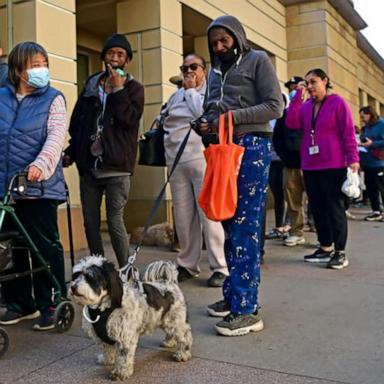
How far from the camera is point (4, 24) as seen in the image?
22.0 feet

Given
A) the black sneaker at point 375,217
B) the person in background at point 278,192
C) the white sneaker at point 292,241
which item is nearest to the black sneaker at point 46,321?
the white sneaker at point 292,241

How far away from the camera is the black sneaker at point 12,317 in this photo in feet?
13.4

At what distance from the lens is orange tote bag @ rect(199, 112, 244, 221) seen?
3533 mm

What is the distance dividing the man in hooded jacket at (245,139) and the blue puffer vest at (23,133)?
1.12 meters

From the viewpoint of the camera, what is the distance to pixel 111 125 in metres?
4.50

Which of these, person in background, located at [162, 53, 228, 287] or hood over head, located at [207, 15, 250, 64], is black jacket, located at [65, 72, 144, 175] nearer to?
person in background, located at [162, 53, 228, 287]

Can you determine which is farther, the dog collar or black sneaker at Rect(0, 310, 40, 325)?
black sneaker at Rect(0, 310, 40, 325)

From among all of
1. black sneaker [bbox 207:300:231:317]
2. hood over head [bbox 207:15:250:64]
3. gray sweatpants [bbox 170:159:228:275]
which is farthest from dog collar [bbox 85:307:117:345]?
gray sweatpants [bbox 170:159:228:275]

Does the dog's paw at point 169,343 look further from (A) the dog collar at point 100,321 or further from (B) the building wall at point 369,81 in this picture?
(B) the building wall at point 369,81

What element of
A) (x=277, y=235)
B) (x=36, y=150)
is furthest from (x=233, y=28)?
(x=277, y=235)

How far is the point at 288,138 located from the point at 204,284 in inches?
106

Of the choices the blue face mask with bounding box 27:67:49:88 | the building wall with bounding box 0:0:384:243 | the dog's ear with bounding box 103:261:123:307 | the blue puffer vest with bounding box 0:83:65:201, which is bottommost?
the dog's ear with bounding box 103:261:123:307

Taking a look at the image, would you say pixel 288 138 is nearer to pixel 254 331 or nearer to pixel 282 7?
pixel 254 331

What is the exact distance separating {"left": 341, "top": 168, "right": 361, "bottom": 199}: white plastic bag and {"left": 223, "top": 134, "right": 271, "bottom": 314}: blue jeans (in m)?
2.09
